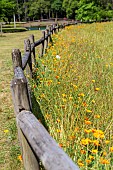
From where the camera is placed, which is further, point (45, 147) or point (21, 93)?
point (21, 93)

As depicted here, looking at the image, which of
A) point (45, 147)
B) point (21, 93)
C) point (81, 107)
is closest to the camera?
point (45, 147)

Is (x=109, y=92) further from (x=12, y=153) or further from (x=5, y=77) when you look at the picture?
(x=5, y=77)

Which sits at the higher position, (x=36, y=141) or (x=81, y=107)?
(x=36, y=141)

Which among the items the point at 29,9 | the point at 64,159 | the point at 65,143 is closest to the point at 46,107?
the point at 65,143

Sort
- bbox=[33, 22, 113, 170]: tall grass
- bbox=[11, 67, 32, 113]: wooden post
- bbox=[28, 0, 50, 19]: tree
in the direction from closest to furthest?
bbox=[11, 67, 32, 113]: wooden post, bbox=[33, 22, 113, 170]: tall grass, bbox=[28, 0, 50, 19]: tree

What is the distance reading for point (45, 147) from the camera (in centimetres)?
152

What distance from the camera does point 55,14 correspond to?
112312 millimetres

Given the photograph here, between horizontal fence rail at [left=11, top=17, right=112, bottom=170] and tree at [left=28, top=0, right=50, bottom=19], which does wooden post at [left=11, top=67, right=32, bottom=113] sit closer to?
horizontal fence rail at [left=11, top=17, right=112, bottom=170]

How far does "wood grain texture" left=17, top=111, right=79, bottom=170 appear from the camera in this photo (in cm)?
126

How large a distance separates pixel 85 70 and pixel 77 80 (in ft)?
2.10

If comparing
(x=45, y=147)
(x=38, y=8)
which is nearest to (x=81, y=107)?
(x=45, y=147)

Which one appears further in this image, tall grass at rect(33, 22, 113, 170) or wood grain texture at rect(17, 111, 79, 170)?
tall grass at rect(33, 22, 113, 170)

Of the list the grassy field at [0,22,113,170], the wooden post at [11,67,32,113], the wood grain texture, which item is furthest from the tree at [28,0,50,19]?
the wood grain texture

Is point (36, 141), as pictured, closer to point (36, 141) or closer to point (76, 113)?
point (36, 141)
